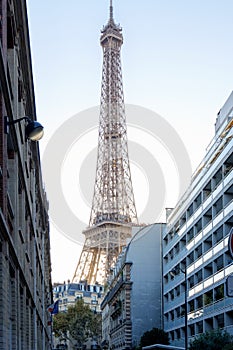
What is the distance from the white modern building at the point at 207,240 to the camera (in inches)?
2032

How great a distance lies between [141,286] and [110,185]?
255ft

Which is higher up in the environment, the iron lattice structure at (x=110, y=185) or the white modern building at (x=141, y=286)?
the iron lattice structure at (x=110, y=185)

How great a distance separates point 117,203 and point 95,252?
14.5 meters

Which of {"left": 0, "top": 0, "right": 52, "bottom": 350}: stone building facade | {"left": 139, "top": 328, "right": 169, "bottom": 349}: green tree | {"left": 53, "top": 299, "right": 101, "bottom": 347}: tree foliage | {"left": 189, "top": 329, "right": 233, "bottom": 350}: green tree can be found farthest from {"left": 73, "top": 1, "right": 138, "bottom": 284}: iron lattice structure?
{"left": 0, "top": 0, "right": 52, "bottom": 350}: stone building facade

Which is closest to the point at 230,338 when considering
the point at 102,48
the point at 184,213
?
the point at 184,213

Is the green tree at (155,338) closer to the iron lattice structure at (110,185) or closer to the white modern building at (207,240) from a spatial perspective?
the white modern building at (207,240)

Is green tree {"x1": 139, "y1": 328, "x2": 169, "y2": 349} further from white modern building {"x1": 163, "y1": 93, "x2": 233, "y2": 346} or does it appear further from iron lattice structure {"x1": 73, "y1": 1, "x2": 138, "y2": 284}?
iron lattice structure {"x1": 73, "y1": 1, "x2": 138, "y2": 284}

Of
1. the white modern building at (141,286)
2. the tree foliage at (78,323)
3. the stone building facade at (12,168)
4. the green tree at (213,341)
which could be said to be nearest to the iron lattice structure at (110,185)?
the tree foliage at (78,323)

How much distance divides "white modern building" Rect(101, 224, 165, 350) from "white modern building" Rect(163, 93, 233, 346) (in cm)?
921

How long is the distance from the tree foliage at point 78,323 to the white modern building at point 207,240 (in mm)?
55546

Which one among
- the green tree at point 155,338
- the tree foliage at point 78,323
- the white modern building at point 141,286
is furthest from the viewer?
the tree foliage at point 78,323

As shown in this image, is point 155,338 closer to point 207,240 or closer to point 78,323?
point 207,240

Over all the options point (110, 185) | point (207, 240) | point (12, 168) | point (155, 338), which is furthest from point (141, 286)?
point (110, 185)

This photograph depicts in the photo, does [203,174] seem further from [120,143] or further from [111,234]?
[120,143]
